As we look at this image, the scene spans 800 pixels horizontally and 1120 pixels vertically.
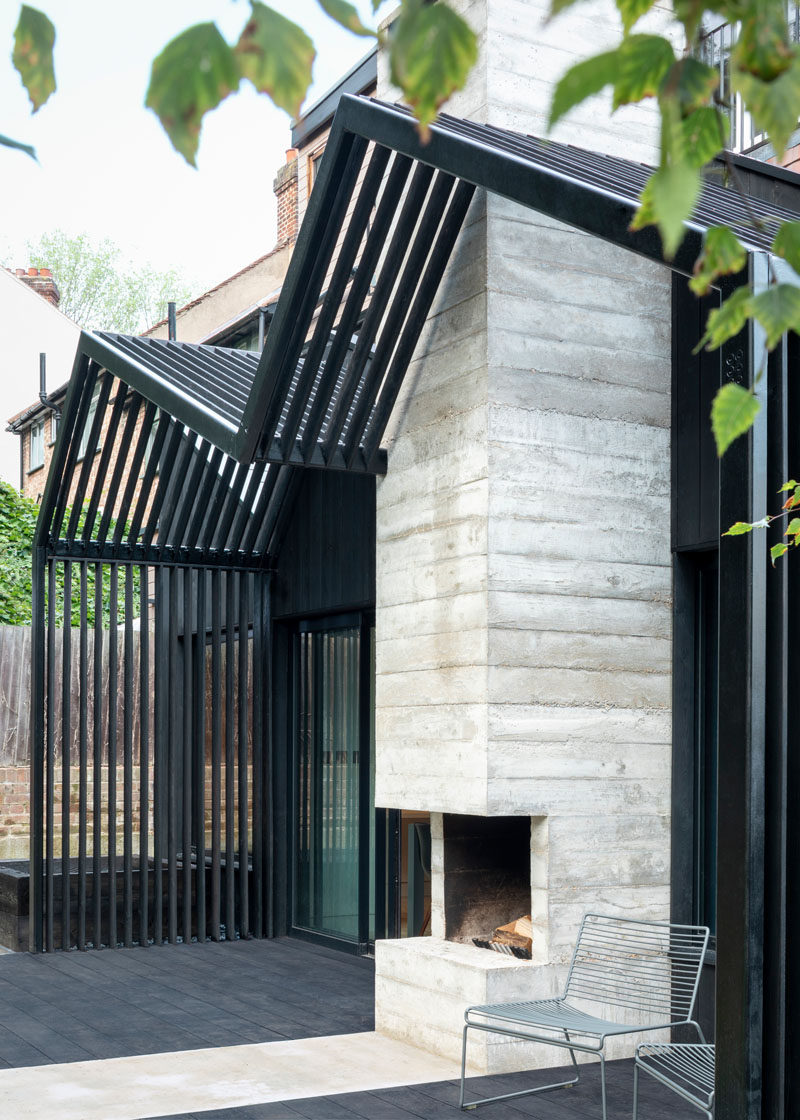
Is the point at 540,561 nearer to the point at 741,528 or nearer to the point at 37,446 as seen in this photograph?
the point at 741,528

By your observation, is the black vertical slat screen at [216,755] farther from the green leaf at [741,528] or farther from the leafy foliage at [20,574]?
the leafy foliage at [20,574]

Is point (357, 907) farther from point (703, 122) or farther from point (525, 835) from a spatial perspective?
point (703, 122)

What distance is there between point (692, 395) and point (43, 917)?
18.4ft

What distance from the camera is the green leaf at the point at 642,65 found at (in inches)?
48.0

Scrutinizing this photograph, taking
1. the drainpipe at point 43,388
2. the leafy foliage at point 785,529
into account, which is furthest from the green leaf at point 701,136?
the drainpipe at point 43,388

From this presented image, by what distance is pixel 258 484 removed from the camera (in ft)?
30.4

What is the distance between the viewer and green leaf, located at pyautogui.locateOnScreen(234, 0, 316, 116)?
118cm

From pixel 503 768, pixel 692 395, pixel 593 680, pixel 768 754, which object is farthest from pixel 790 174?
pixel 768 754

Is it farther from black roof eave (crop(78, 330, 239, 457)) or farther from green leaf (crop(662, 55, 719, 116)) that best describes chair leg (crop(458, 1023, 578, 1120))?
green leaf (crop(662, 55, 719, 116))

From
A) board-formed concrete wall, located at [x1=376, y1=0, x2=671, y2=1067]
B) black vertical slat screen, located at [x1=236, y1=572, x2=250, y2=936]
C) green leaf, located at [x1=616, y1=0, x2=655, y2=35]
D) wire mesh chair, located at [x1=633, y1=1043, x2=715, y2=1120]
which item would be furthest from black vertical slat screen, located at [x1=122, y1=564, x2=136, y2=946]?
green leaf, located at [x1=616, y1=0, x2=655, y2=35]

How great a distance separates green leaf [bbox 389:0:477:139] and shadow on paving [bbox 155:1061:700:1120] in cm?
480

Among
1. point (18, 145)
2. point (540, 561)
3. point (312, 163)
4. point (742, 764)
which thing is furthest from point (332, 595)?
point (312, 163)

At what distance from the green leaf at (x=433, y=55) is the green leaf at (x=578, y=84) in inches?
3.9

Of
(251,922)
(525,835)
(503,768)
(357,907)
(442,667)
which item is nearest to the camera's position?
(503,768)
